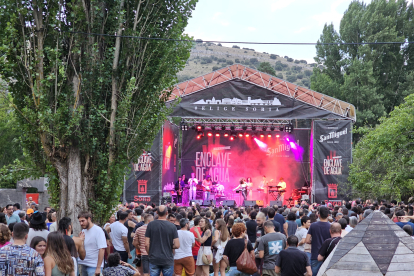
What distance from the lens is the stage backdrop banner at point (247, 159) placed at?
27.5 meters

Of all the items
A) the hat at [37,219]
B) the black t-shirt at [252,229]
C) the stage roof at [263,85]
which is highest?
the stage roof at [263,85]

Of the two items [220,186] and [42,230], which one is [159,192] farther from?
[42,230]

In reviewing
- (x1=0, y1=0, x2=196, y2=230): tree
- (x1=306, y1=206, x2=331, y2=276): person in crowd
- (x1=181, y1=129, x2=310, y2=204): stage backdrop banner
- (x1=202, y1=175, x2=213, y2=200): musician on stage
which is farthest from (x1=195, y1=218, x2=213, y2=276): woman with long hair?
(x1=181, y1=129, x2=310, y2=204): stage backdrop banner

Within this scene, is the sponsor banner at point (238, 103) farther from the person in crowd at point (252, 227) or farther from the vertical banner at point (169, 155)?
the person in crowd at point (252, 227)

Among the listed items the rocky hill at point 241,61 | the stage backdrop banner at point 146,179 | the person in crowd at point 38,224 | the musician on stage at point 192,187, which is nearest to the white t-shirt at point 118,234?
the person in crowd at point 38,224

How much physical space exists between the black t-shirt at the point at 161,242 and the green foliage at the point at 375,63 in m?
29.8

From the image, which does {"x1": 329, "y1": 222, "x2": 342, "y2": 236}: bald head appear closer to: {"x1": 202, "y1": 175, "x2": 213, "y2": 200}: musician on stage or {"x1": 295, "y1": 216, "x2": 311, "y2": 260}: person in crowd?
{"x1": 295, "y1": 216, "x2": 311, "y2": 260}: person in crowd

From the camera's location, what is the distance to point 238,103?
21656 millimetres

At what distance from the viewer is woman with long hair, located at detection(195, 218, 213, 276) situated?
8.23 meters

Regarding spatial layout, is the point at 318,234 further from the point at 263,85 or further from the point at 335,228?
the point at 263,85

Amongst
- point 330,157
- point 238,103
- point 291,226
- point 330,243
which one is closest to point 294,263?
point 330,243

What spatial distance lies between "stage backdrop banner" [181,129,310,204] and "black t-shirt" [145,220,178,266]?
20538mm

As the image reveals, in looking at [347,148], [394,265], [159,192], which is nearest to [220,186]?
[159,192]

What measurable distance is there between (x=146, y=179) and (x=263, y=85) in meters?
7.08
